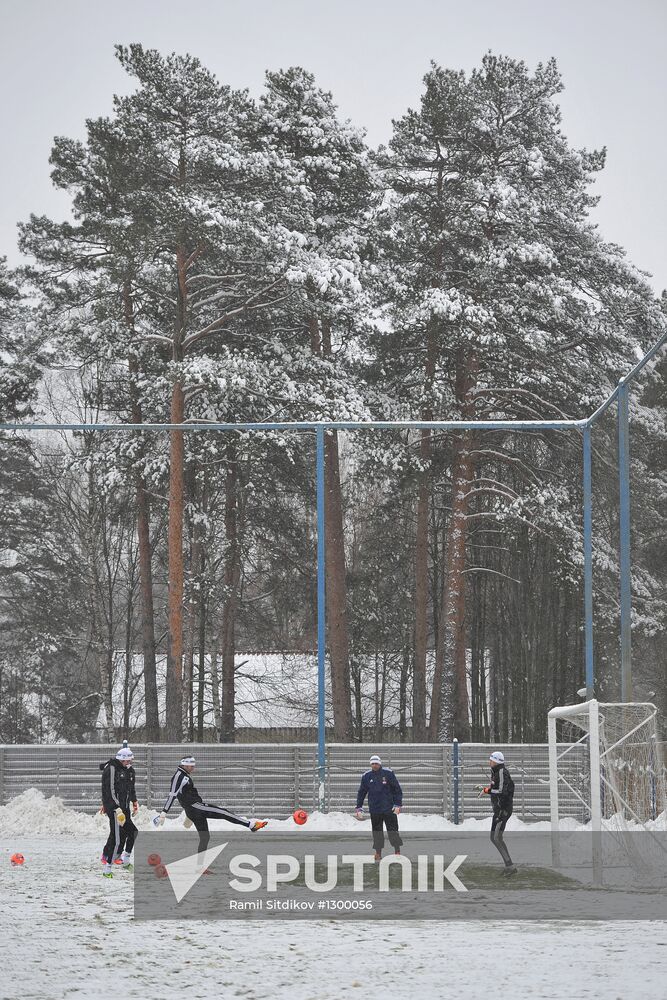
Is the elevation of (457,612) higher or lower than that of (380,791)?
higher

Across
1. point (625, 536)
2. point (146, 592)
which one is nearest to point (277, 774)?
point (146, 592)

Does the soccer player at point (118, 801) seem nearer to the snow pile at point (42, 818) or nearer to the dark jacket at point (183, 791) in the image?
the dark jacket at point (183, 791)

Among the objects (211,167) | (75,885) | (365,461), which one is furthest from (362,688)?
(75,885)

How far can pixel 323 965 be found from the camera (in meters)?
9.97

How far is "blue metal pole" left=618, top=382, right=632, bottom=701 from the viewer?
56.2ft

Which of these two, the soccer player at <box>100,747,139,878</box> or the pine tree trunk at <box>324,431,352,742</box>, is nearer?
the soccer player at <box>100,747,139,878</box>

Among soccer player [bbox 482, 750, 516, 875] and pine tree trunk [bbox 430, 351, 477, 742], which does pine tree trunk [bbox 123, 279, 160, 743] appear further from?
soccer player [bbox 482, 750, 516, 875]

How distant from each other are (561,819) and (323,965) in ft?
41.3

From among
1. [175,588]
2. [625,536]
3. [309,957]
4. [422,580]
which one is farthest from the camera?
[422,580]

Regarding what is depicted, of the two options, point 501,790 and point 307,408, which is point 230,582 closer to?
point 307,408

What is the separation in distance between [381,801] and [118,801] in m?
3.10

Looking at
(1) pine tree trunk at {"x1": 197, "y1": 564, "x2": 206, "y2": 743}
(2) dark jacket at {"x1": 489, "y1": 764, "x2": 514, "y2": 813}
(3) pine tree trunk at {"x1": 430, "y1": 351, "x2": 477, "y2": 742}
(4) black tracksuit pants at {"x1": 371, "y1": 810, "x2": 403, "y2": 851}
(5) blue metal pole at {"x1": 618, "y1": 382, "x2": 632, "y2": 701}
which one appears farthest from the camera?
(1) pine tree trunk at {"x1": 197, "y1": 564, "x2": 206, "y2": 743}

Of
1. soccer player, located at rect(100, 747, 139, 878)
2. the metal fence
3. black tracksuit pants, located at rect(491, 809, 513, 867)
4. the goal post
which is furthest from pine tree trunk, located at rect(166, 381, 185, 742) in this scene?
black tracksuit pants, located at rect(491, 809, 513, 867)

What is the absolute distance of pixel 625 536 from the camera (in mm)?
17609
